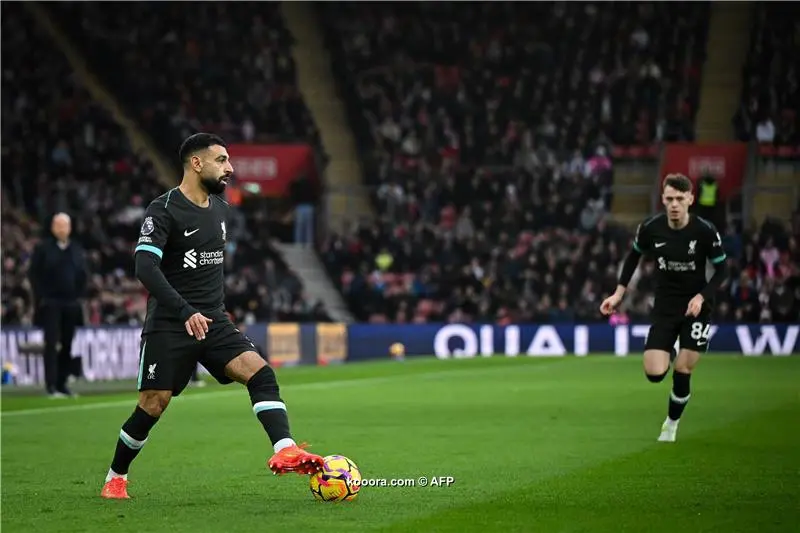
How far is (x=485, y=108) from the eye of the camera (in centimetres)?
3881

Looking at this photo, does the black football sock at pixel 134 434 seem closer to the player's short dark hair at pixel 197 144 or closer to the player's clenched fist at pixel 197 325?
the player's clenched fist at pixel 197 325

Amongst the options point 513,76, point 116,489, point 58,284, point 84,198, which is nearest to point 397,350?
point 84,198

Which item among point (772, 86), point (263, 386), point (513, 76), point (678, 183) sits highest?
point (513, 76)

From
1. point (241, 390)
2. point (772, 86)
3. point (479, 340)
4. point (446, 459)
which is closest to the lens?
point (446, 459)

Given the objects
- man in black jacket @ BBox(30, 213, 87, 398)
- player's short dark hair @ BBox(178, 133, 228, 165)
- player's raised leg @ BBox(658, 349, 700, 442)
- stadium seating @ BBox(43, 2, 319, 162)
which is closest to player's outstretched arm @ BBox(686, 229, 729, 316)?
player's raised leg @ BBox(658, 349, 700, 442)

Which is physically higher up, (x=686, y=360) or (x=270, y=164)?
(x=270, y=164)

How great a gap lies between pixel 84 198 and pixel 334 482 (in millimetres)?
27837

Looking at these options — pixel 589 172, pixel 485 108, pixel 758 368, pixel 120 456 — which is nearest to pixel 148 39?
pixel 485 108

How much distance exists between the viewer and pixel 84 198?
3569 cm

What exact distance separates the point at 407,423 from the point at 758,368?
433 inches

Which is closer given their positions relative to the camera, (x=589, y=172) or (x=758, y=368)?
(x=758, y=368)

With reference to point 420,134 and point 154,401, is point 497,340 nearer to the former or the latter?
point 420,134

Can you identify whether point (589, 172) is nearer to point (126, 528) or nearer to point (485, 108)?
point (485, 108)

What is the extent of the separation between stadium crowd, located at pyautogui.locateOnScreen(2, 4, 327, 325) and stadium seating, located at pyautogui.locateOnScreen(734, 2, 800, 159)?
11.5m
